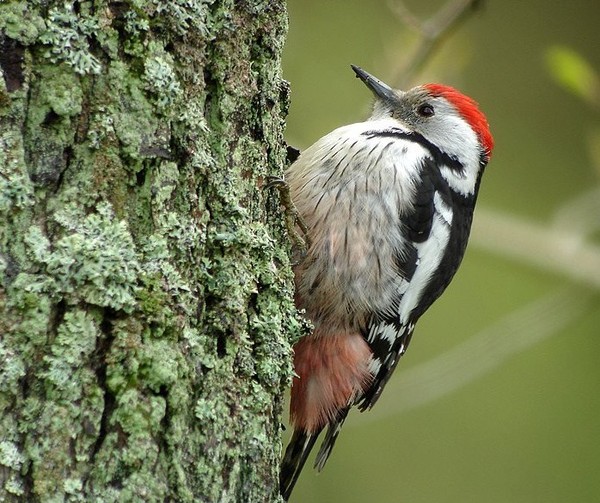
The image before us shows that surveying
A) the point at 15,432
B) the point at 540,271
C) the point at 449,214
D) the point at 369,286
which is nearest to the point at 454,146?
the point at 449,214

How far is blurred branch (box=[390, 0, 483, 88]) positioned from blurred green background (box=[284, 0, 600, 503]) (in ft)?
4.55

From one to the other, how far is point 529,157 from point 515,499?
6.69 feet

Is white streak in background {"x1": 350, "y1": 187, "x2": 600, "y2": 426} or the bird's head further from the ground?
the bird's head

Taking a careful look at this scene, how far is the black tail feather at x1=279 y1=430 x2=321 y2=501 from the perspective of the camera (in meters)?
2.87

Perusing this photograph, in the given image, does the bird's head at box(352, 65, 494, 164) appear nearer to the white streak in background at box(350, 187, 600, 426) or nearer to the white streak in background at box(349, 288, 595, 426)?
the white streak in background at box(350, 187, 600, 426)

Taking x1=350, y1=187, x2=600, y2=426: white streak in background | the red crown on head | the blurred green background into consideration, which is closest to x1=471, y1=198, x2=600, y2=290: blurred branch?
x1=350, y1=187, x2=600, y2=426: white streak in background

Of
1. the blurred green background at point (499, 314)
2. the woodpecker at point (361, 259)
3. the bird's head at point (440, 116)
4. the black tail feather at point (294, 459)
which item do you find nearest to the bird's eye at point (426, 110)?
the bird's head at point (440, 116)

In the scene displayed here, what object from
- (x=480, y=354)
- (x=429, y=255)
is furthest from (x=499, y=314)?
(x=429, y=255)

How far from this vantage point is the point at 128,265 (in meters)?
1.72

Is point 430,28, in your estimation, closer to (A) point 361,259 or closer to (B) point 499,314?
(A) point 361,259

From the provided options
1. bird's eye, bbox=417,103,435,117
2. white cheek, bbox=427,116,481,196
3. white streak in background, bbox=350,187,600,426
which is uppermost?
bird's eye, bbox=417,103,435,117

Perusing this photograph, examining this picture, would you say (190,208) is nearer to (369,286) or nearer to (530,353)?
(369,286)

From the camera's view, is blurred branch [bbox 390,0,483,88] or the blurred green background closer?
blurred branch [bbox 390,0,483,88]

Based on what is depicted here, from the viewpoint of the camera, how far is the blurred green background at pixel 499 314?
5172 mm
